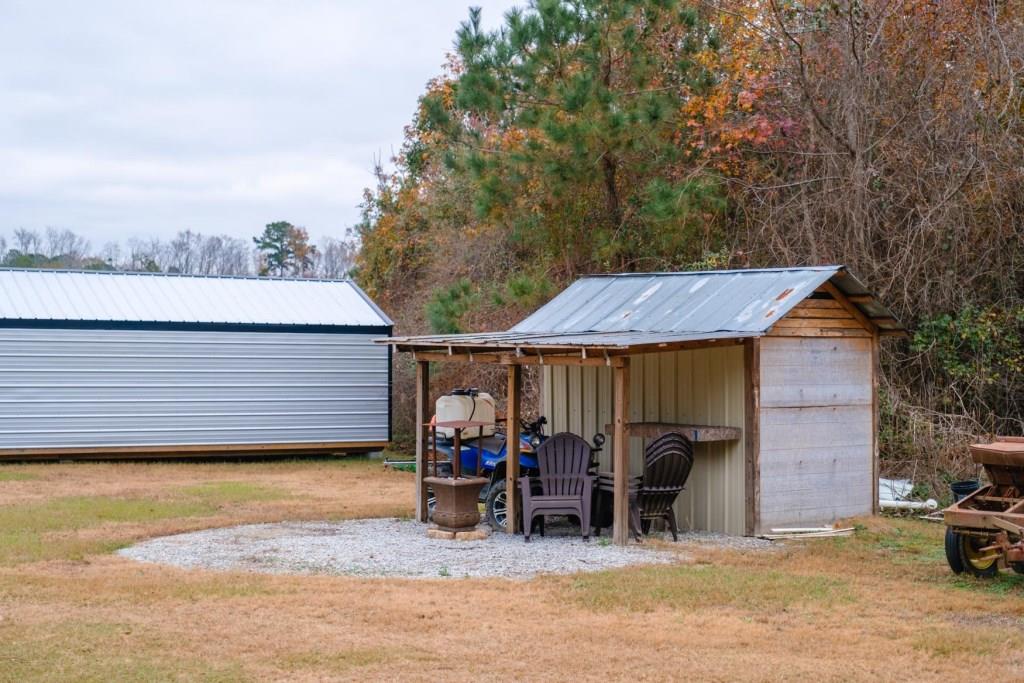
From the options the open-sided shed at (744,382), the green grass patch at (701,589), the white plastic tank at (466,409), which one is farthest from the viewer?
the white plastic tank at (466,409)

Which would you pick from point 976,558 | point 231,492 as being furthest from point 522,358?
point 231,492

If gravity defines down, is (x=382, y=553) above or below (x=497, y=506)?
below

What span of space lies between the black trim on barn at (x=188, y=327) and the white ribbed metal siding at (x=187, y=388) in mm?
70

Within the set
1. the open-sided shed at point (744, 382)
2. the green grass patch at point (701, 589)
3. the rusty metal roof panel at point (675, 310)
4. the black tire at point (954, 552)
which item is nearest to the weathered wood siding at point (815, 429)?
the open-sided shed at point (744, 382)

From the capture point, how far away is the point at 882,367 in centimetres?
1444

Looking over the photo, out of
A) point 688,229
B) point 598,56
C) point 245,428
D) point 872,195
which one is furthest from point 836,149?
point 245,428

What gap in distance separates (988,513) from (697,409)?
3426mm

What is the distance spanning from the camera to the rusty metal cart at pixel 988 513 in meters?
8.08

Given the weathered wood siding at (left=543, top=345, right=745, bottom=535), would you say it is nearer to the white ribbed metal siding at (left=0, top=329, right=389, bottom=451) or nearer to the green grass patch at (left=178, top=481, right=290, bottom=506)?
the green grass patch at (left=178, top=481, right=290, bottom=506)

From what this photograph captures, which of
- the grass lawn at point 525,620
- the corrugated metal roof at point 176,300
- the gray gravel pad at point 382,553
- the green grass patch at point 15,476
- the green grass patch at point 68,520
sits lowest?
the grass lawn at point 525,620

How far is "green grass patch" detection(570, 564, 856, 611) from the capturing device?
25.3 ft

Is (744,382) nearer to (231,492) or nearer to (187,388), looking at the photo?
(231,492)

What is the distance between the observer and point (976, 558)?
8.64m

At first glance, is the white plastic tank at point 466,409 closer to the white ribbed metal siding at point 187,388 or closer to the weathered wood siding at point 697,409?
the weathered wood siding at point 697,409
